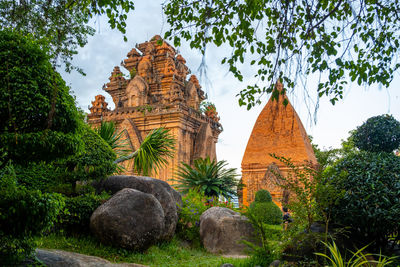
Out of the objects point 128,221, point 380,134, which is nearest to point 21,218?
point 128,221

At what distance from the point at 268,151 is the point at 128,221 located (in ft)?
32.7

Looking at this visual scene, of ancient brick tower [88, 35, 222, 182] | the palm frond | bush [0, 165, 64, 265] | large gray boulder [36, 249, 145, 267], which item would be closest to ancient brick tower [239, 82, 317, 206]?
ancient brick tower [88, 35, 222, 182]

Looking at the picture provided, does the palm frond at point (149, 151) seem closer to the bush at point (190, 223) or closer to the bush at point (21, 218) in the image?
the bush at point (190, 223)

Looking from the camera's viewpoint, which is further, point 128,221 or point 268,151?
point 268,151

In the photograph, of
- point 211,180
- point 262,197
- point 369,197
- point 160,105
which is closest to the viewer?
point 369,197

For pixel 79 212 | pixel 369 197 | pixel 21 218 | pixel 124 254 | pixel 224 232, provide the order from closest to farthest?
pixel 21 218, pixel 369 197, pixel 124 254, pixel 79 212, pixel 224 232

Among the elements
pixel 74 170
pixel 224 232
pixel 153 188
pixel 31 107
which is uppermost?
pixel 31 107

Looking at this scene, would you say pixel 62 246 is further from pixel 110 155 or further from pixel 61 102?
pixel 61 102

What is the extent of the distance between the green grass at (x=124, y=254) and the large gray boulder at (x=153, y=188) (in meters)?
0.83

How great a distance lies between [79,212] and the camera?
757cm

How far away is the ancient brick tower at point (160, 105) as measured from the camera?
1909 cm

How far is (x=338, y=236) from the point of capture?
623cm

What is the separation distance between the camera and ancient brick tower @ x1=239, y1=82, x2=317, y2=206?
1523 cm

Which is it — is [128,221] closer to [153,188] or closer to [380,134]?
[153,188]
